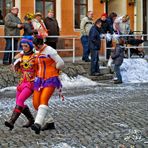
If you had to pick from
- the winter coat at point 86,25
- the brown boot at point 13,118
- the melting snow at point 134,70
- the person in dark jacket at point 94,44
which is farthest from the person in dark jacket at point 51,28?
the brown boot at point 13,118

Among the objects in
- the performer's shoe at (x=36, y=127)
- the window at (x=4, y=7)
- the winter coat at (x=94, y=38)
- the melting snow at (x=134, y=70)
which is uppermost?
the window at (x=4, y=7)

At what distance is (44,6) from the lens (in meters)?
20.4

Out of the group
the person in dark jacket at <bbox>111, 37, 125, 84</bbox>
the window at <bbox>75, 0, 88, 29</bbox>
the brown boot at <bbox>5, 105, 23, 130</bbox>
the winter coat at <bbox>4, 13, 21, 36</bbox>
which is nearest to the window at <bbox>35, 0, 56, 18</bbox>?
the window at <bbox>75, 0, 88, 29</bbox>

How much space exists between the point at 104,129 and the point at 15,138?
5.19 ft

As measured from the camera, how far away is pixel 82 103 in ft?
38.1

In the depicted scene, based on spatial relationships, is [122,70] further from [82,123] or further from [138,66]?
[82,123]

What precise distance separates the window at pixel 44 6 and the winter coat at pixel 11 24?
14.1 ft

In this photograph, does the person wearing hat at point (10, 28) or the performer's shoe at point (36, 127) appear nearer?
the performer's shoe at point (36, 127)

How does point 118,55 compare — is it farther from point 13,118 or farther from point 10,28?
point 13,118

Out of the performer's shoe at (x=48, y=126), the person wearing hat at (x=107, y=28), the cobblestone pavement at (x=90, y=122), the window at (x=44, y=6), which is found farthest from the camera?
the window at (x=44, y=6)

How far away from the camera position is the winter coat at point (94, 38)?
16.3 meters

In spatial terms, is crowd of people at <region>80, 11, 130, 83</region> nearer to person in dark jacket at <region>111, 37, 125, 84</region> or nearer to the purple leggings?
person in dark jacket at <region>111, 37, 125, 84</region>

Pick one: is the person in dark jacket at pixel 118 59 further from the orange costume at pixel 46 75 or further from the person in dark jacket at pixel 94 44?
the orange costume at pixel 46 75

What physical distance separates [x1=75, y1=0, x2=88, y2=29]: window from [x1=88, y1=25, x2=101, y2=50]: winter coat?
5.07 m
